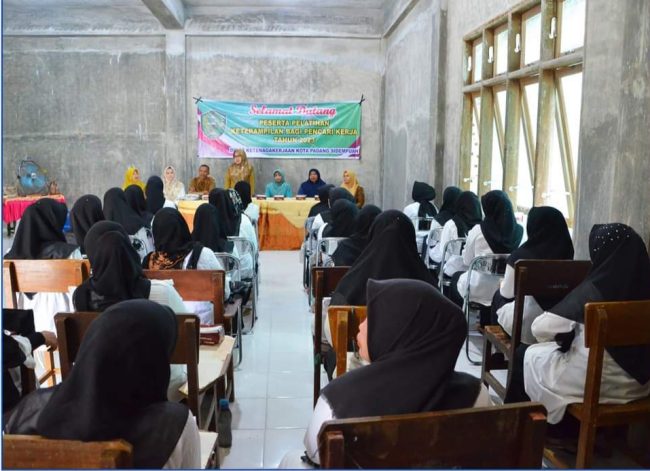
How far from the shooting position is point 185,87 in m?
10.1

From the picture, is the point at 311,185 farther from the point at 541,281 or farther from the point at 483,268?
the point at 541,281

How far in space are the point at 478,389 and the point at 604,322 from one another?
813 mm

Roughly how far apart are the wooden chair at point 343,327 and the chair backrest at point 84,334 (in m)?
0.52

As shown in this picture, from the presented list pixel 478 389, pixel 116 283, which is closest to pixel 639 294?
pixel 478 389

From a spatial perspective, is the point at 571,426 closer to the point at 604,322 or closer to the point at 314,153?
the point at 604,322

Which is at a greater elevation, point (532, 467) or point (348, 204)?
point (348, 204)

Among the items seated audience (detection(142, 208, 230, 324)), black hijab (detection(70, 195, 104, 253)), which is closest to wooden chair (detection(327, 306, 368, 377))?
seated audience (detection(142, 208, 230, 324))

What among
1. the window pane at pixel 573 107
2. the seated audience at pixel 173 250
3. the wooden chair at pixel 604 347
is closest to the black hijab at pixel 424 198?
the window pane at pixel 573 107

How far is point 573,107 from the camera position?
14.6 ft

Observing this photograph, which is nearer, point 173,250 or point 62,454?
point 62,454

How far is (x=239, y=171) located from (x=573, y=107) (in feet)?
20.8

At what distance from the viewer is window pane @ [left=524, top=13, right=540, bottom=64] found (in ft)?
16.3

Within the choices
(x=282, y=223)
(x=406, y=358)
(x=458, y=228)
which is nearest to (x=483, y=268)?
(x=458, y=228)

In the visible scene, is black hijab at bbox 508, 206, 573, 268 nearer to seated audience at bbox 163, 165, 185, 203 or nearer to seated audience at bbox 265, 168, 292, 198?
seated audience at bbox 265, 168, 292, 198
